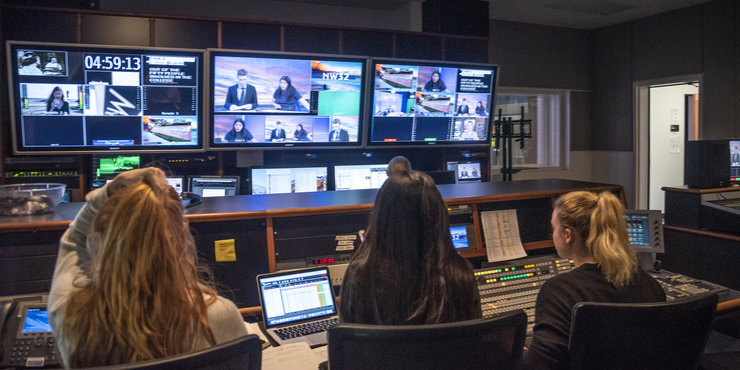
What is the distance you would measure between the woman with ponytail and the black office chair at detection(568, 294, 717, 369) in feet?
0.51

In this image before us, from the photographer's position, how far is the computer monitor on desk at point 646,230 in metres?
2.49

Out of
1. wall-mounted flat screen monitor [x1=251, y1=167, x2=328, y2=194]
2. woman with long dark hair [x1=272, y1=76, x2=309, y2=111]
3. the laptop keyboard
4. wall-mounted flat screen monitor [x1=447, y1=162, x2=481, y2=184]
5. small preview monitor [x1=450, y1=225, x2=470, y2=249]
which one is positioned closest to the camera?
the laptop keyboard

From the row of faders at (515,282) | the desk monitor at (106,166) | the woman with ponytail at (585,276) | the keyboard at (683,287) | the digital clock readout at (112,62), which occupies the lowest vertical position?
the keyboard at (683,287)

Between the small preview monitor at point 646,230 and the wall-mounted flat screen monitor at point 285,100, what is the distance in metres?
2.53

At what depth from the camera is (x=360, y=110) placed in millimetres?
4551

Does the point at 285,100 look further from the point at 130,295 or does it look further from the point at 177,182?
the point at 130,295

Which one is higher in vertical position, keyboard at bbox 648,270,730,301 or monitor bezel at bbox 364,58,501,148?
monitor bezel at bbox 364,58,501,148

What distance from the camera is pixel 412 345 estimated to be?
1.03m

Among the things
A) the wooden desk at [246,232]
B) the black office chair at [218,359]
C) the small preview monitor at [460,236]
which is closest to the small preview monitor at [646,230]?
the wooden desk at [246,232]

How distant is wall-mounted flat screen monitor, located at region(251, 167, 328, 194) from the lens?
4.41m

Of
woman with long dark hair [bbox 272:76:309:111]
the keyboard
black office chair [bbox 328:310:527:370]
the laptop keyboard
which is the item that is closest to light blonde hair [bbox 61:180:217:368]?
black office chair [bbox 328:310:527:370]

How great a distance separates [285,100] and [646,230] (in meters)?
2.78

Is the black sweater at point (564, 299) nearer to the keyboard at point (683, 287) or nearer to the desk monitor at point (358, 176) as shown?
the keyboard at point (683, 287)

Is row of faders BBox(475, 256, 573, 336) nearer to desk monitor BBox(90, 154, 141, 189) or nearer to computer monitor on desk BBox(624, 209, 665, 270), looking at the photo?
computer monitor on desk BBox(624, 209, 665, 270)
